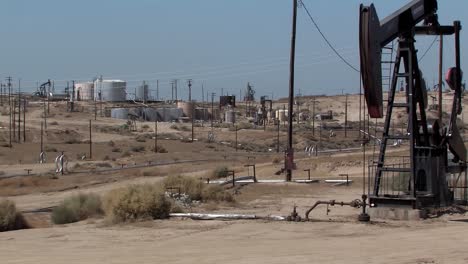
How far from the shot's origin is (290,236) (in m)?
17.0

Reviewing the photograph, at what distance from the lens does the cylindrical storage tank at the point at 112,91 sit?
146m

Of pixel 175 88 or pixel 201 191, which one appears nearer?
pixel 201 191

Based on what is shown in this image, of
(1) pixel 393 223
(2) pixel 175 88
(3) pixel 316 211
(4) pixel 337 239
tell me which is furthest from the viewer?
(2) pixel 175 88

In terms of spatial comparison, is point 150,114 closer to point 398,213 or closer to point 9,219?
point 9,219

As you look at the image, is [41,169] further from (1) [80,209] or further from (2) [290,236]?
(2) [290,236]

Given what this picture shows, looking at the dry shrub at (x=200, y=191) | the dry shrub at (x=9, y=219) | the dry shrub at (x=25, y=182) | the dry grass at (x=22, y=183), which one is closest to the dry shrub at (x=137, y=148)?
the dry grass at (x=22, y=183)

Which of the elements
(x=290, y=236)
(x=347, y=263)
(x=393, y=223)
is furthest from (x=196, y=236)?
(x=347, y=263)

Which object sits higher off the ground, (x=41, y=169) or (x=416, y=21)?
(x=416, y=21)

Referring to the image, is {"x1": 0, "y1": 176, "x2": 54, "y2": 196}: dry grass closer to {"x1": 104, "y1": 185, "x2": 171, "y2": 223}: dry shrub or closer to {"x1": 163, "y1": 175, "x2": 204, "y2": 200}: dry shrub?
{"x1": 163, "y1": 175, "x2": 204, "y2": 200}: dry shrub

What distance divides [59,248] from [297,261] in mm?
5699

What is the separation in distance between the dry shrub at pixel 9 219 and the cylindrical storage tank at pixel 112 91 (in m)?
124

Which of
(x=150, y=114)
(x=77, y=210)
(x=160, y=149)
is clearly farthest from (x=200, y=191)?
(x=150, y=114)

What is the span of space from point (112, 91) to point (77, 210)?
125 metres

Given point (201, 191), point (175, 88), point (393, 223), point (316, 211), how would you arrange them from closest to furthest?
point (393, 223)
point (316, 211)
point (201, 191)
point (175, 88)
